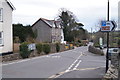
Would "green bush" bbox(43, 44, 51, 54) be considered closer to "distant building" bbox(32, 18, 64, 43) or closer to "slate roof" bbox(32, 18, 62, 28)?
"distant building" bbox(32, 18, 64, 43)

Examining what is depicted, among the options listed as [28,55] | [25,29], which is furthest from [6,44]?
[25,29]

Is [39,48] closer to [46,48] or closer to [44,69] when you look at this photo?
[46,48]

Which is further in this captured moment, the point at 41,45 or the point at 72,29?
the point at 72,29

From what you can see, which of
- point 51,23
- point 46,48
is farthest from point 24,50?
point 51,23

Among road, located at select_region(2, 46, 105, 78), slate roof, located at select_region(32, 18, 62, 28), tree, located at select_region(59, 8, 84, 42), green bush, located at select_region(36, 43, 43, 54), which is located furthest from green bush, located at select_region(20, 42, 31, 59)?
tree, located at select_region(59, 8, 84, 42)

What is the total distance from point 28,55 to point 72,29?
6404 cm

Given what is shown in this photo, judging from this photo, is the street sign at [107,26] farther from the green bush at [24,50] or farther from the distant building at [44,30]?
the distant building at [44,30]

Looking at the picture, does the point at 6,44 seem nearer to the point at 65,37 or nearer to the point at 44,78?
the point at 44,78

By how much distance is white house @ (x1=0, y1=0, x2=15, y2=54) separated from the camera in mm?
25934

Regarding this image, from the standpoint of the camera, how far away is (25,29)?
171 ft

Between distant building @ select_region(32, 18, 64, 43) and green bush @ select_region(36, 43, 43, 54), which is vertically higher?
distant building @ select_region(32, 18, 64, 43)

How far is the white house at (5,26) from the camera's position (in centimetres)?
2593

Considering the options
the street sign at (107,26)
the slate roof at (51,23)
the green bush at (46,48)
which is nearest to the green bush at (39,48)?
the green bush at (46,48)

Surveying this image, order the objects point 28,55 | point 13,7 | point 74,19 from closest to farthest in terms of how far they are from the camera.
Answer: point 28,55, point 13,7, point 74,19
